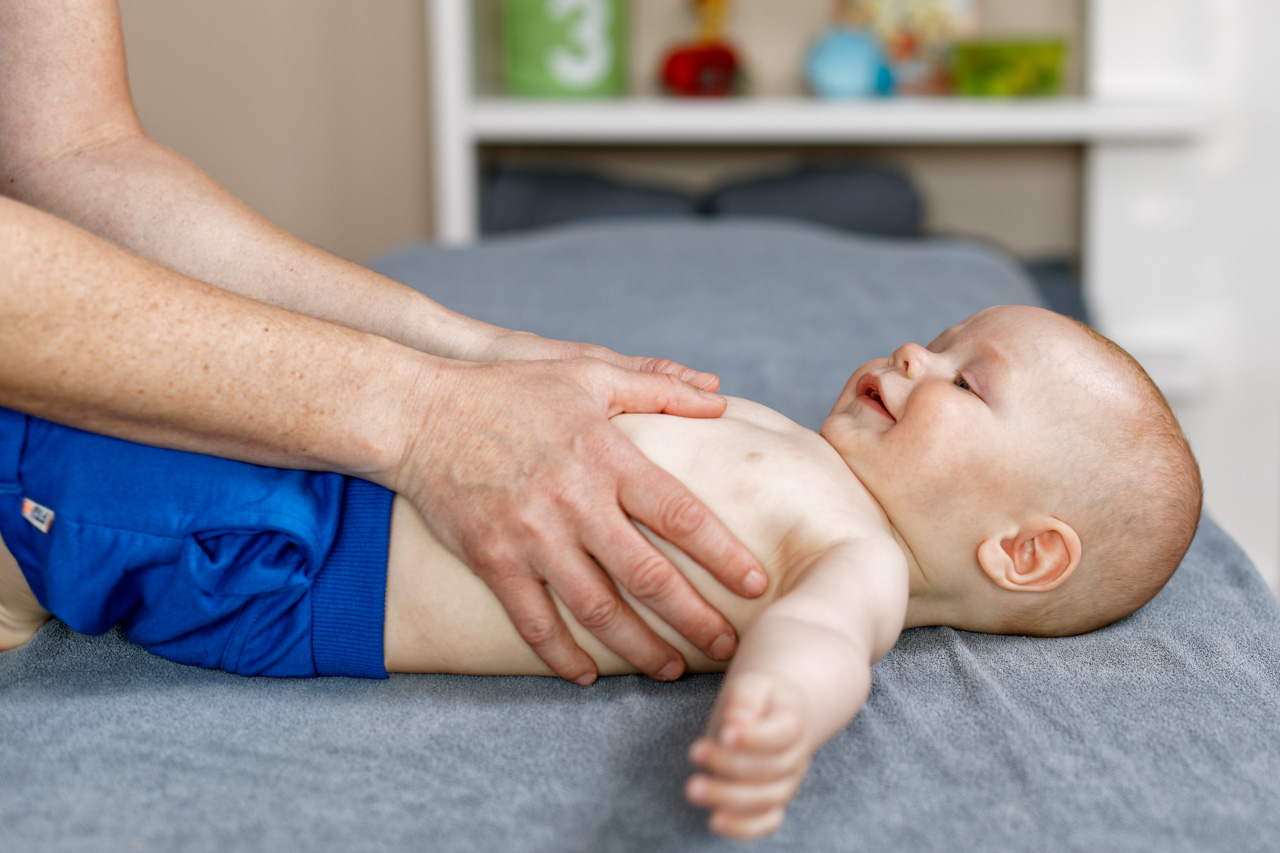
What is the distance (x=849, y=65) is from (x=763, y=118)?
0.88 ft

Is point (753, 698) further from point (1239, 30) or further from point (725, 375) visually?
point (1239, 30)

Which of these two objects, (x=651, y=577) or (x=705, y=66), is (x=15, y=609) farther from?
(x=705, y=66)

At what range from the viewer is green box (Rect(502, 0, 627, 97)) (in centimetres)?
232

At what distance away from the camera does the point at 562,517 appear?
0.83 m

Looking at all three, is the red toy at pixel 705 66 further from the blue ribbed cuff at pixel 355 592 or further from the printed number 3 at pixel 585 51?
the blue ribbed cuff at pixel 355 592

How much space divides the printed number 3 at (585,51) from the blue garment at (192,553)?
1687 millimetres

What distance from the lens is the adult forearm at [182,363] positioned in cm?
75

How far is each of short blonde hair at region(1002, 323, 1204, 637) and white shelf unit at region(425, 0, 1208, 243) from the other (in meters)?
1.39

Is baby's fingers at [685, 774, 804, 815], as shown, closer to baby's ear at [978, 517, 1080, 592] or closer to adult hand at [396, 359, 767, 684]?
adult hand at [396, 359, 767, 684]

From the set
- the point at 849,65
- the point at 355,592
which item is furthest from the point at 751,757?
the point at 849,65

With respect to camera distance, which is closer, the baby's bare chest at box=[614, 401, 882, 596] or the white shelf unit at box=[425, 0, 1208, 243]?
the baby's bare chest at box=[614, 401, 882, 596]

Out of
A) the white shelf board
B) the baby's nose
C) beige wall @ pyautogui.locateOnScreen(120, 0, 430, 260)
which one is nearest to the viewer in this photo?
the baby's nose

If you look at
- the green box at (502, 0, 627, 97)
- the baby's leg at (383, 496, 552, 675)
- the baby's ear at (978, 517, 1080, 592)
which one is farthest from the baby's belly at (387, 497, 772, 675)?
the green box at (502, 0, 627, 97)

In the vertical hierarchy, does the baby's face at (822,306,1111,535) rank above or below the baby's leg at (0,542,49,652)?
above
